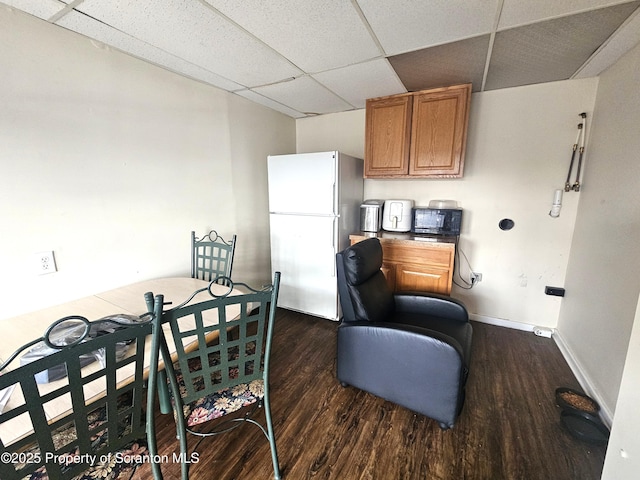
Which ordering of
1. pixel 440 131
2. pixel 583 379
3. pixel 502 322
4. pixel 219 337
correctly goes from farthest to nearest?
pixel 502 322 → pixel 440 131 → pixel 583 379 → pixel 219 337

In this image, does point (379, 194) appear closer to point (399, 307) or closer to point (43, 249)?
point (399, 307)

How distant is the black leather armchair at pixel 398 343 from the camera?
1455 mm

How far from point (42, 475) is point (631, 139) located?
3223 mm

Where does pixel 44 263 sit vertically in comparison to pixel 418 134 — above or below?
below

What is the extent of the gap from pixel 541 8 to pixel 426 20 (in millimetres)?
545

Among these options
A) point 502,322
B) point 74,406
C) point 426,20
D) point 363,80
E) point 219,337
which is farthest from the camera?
point 502,322

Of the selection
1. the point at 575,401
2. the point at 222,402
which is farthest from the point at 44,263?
the point at 575,401

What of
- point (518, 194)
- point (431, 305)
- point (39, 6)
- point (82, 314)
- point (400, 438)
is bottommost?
point (400, 438)

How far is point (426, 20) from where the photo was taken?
4.85 ft

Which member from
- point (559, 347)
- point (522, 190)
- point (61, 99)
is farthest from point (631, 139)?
point (61, 99)

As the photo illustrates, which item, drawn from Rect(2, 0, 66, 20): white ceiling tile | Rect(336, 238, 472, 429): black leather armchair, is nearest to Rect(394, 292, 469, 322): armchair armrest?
Rect(336, 238, 472, 429): black leather armchair

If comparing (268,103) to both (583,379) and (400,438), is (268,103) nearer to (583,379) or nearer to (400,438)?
(400,438)

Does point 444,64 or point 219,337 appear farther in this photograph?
point 444,64

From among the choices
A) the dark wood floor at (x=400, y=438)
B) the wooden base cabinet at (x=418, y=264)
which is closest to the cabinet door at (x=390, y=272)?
the wooden base cabinet at (x=418, y=264)
